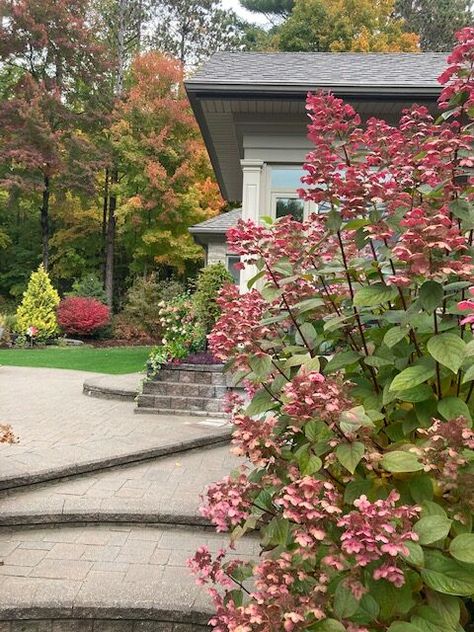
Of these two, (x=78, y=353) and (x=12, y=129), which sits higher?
(x=12, y=129)

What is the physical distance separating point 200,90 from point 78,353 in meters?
9.69

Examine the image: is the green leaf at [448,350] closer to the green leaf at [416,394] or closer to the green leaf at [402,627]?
the green leaf at [416,394]

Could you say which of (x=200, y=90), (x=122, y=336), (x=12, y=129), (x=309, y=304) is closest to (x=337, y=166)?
(x=309, y=304)

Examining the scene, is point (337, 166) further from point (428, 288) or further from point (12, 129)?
point (12, 129)

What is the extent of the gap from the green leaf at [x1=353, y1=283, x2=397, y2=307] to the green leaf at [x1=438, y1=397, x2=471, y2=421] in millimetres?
317

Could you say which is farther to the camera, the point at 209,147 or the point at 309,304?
the point at 209,147

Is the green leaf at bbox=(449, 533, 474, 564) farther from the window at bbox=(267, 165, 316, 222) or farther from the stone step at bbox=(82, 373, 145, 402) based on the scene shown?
the stone step at bbox=(82, 373, 145, 402)

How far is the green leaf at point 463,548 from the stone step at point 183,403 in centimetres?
487

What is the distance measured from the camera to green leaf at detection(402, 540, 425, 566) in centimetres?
112

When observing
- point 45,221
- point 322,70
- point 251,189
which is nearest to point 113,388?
point 251,189

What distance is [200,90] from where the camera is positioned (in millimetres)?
5859

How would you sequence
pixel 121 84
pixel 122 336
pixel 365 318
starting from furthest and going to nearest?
pixel 121 84
pixel 122 336
pixel 365 318

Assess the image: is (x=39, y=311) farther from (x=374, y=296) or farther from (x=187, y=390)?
(x=374, y=296)

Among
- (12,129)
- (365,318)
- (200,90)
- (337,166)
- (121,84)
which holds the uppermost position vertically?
(121,84)
